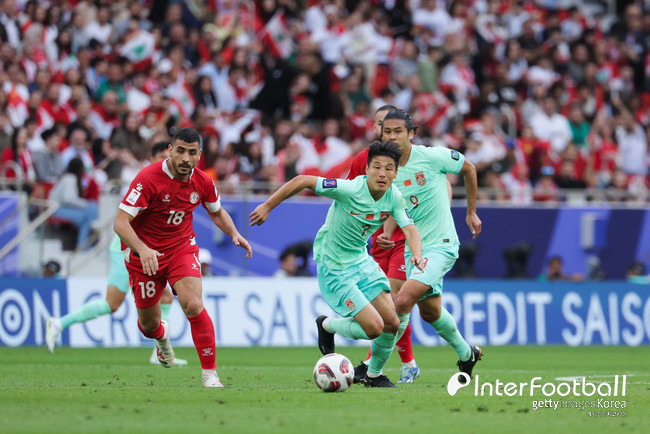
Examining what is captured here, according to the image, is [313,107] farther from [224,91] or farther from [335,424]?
[335,424]

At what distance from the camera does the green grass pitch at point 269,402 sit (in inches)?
297

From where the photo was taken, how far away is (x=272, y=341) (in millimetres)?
18266

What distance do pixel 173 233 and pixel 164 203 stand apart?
→ 15.0 inches

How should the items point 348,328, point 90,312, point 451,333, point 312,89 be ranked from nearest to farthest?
point 348,328, point 451,333, point 90,312, point 312,89

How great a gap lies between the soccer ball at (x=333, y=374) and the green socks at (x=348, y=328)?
71 centimetres

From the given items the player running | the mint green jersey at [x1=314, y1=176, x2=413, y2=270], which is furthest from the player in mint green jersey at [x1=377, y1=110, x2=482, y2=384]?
the player running

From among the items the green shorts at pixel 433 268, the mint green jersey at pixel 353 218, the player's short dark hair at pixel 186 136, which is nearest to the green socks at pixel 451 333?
the green shorts at pixel 433 268

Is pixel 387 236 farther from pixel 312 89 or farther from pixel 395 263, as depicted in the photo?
pixel 312 89

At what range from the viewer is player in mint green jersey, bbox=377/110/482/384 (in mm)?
11023

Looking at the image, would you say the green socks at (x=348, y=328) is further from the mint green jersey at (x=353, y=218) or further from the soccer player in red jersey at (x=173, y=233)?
the soccer player in red jersey at (x=173, y=233)

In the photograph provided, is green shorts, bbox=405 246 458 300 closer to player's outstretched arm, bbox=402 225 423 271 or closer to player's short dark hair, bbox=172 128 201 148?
player's outstretched arm, bbox=402 225 423 271

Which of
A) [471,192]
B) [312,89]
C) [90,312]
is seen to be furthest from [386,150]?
[312,89]

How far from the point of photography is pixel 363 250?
1062cm

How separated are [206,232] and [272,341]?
2.15m
